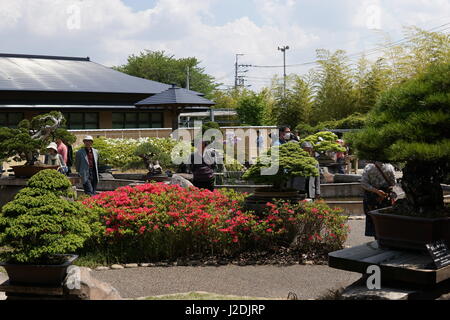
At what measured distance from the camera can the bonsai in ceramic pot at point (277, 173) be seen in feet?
27.4

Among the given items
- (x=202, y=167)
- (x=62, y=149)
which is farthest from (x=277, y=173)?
(x=62, y=149)

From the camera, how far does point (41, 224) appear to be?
522 cm

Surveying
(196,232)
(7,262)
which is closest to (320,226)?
(196,232)

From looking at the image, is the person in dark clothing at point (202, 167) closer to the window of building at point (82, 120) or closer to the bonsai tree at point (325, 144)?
the bonsai tree at point (325, 144)

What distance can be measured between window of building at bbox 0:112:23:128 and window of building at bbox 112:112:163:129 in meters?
5.26

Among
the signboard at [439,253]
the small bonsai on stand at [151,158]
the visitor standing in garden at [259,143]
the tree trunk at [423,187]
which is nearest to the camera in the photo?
the signboard at [439,253]

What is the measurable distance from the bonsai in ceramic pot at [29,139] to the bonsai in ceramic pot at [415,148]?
22.2 feet

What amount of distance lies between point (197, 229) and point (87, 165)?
437cm

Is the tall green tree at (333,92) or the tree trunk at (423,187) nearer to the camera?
the tree trunk at (423,187)

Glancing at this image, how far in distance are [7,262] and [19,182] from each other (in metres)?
5.81

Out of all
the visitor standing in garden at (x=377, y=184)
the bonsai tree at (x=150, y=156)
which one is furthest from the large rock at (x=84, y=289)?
the bonsai tree at (x=150, y=156)

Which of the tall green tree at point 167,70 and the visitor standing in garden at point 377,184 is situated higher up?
the tall green tree at point 167,70

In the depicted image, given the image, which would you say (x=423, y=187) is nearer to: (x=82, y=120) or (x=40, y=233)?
(x=40, y=233)

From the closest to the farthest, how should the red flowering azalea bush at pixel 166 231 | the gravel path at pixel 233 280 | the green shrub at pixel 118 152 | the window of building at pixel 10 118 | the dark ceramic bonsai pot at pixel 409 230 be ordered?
the dark ceramic bonsai pot at pixel 409 230
the gravel path at pixel 233 280
the red flowering azalea bush at pixel 166 231
the green shrub at pixel 118 152
the window of building at pixel 10 118
